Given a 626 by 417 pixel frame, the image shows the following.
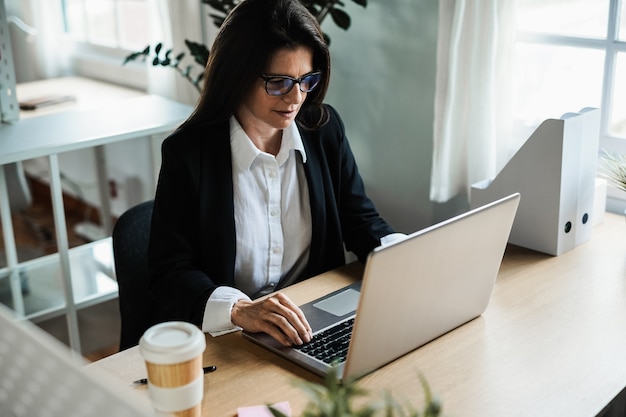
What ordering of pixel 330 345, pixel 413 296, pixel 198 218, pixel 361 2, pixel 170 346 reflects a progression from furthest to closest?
pixel 361 2, pixel 198 218, pixel 330 345, pixel 413 296, pixel 170 346

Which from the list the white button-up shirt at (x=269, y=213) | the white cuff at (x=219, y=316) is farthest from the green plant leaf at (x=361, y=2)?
the white cuff at (x=219, y=316)

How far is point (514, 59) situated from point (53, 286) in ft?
6.28

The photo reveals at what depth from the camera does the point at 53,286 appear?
121 inches

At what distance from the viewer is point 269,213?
5.88 feet

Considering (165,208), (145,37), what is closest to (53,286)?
(145,37)

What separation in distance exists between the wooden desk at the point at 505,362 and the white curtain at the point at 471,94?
1.67 feet

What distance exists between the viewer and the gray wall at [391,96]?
7.61 feet

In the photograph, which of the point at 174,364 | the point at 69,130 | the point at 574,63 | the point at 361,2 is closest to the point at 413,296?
the point at 174,364

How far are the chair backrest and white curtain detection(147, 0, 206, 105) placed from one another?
4.45 ft

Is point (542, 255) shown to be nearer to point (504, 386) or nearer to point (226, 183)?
point (504, 386)

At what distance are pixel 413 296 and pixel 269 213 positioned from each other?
568mm

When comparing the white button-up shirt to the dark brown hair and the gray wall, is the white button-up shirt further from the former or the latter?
the gray wall

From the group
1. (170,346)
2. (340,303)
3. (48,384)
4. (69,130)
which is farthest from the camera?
(69,130)

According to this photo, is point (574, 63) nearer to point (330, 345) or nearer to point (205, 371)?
point (330, 345)
